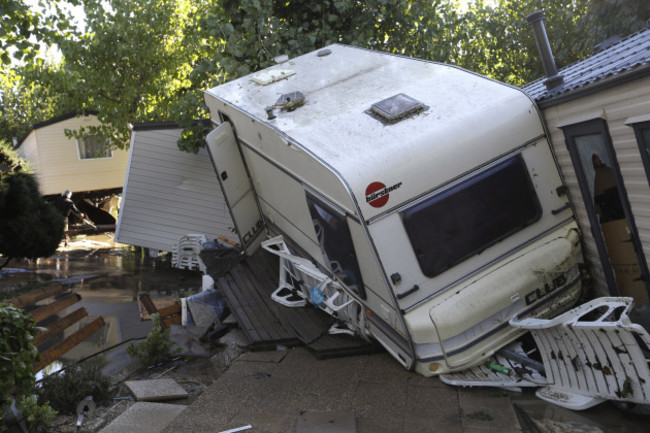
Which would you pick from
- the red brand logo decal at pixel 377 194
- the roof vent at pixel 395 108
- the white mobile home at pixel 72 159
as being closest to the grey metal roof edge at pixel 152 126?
the roof vent at pixel 395 108

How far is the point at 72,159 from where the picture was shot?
23.6 metres

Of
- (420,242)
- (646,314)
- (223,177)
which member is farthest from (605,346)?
(223,177)

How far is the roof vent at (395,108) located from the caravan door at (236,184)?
277 centimetres

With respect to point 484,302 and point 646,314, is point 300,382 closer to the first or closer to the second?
point 484,302

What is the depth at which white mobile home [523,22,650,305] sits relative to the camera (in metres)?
5.15

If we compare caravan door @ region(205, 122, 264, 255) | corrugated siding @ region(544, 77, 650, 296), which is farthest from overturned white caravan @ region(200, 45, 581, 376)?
caravan door @ region(205, 122, 264, 255)

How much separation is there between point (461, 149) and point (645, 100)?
1.61 metres

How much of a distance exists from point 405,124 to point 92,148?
2045 centimetres

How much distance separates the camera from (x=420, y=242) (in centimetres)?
574

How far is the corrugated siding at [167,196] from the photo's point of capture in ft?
46.6

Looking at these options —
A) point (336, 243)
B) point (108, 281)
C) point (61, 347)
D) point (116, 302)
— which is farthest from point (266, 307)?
point (108, 281)

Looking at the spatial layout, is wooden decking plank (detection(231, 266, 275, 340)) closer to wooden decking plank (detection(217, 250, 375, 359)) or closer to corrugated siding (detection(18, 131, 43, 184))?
wooden decking plank (detection(217, 250, 375, 359))

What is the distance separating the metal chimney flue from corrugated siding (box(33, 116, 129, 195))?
19165mm

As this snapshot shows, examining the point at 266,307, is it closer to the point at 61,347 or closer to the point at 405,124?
the point at 61,347
